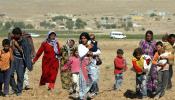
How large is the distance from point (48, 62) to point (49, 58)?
0.38ft

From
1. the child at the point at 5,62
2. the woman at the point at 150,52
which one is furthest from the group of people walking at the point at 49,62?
the woman at the point at 150,52

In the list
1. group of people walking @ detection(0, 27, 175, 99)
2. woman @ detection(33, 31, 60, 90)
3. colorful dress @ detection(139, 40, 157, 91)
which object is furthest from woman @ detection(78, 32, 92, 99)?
colorful dress @ detection(139, 40, 157, 91)

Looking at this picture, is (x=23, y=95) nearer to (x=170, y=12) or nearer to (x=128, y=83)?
(x=128, y=83)

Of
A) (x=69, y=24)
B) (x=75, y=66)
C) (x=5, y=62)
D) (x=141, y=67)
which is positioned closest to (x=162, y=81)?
(x=141, y=67)

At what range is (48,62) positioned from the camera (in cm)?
1251

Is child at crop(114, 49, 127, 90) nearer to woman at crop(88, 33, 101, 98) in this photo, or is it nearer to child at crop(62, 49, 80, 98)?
woman at crop(88, 33, 101, 98)

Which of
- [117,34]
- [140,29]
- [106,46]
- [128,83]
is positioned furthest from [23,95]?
[140,29]

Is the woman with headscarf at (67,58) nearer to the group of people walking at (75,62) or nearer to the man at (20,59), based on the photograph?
the group of people walking at (75,62)

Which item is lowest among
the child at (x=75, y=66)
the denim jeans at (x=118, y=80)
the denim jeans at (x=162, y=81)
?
the denim jeans at (x=118, y=80)

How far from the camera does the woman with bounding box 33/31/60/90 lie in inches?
486

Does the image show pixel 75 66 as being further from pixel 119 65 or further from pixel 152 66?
pixel 119 65

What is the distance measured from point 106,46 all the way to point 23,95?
94.6ft

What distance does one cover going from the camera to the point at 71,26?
89.1 metres

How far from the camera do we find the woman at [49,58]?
40.5 feet
